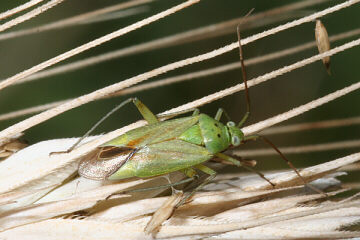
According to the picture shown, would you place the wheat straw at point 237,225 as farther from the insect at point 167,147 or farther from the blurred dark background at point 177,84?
the blurred dark background at point 177,84

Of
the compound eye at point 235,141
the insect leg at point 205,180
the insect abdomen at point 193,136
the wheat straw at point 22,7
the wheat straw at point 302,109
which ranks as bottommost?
the insect leg at point 205,180

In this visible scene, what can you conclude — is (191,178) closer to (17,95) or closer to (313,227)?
(313,227)

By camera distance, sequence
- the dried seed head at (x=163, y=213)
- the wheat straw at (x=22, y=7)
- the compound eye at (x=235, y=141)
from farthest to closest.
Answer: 1. the compound eye at (x=235, y=141)
2. the dried seed head at (x=163, y=213)
3. the wheat straw at (x=22, y=7)

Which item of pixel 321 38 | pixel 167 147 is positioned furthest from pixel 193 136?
pixel 321 38

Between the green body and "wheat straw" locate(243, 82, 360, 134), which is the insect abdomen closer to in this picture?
the green body

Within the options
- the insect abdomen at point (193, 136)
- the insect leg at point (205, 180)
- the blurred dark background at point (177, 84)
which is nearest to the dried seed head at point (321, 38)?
the insect leg at point (205, 180)

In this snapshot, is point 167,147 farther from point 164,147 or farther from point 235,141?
point 235,141
